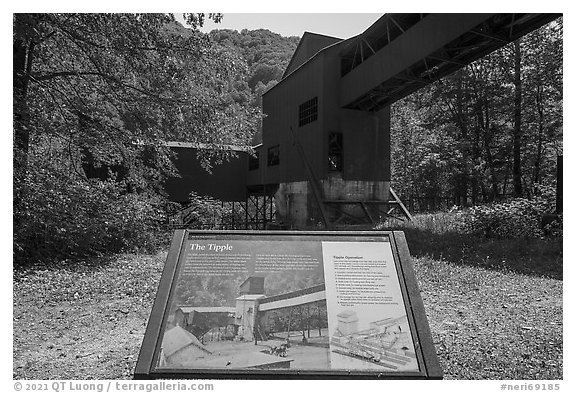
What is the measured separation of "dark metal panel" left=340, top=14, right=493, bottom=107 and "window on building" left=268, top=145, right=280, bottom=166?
5.93 metres

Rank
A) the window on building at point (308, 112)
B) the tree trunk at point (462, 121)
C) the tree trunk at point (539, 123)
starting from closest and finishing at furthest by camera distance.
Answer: the window on building at point (308, 112)
the tree trunk at point (539, 123)
the tree trunk at point (462, 121)

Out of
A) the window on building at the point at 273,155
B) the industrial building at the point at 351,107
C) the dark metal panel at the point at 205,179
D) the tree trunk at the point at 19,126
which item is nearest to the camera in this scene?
the tree trunk at the point at 19,126

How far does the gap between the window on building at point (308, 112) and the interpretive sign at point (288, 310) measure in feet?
51.3

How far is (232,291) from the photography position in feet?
11.7

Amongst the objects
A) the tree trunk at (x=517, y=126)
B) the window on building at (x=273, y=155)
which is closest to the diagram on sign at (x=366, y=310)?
the window on building at (x=273, y=155)

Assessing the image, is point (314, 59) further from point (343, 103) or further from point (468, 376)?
point (468, 376)

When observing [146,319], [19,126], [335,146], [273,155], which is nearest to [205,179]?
[273,155]

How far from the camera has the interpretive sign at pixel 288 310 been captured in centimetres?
313

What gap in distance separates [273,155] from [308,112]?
456 cm

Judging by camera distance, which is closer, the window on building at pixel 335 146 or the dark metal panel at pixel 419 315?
the dark metal panel at pixel 419 315

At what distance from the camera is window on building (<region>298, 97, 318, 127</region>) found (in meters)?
19.1

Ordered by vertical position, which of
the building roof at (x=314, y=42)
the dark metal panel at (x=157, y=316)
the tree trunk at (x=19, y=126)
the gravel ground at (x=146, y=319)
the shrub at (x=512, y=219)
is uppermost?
the building roof at (x=314, y=42)

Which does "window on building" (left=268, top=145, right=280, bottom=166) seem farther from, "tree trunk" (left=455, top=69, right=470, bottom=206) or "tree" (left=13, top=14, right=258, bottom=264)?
"tree trunk" (left=455, top=69, right=470, bottom=206)

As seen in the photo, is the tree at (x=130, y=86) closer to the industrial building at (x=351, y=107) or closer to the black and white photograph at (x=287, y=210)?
the black and white photograph at (x=287, y=210)
